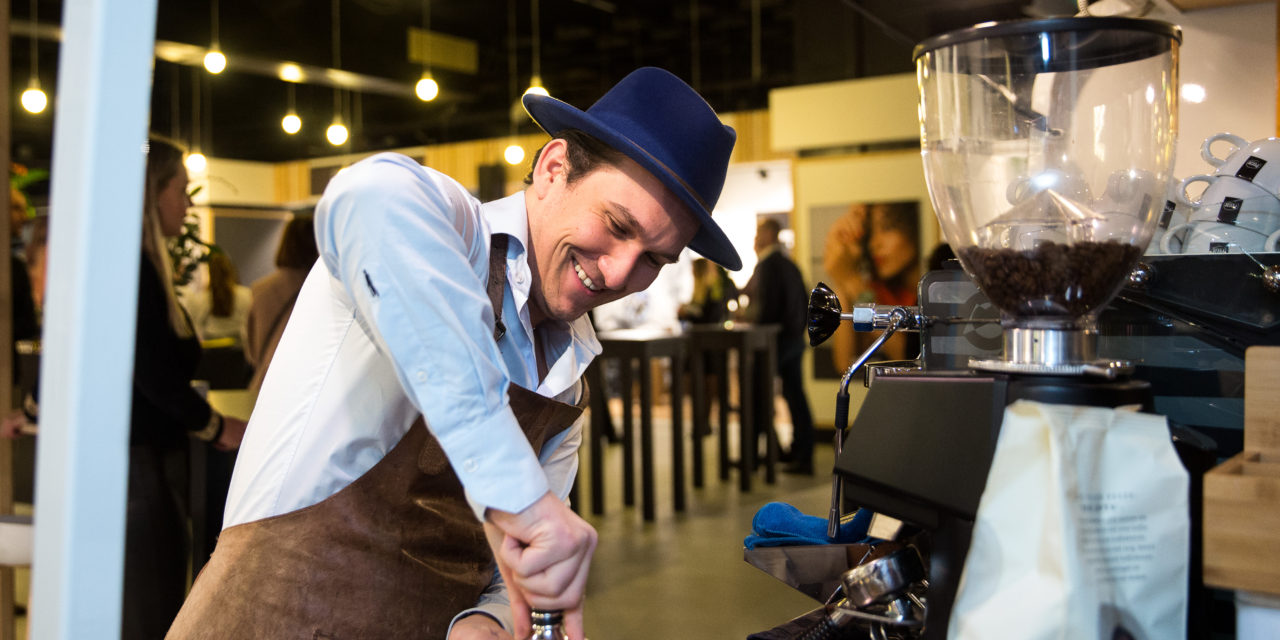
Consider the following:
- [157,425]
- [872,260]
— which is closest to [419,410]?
[157,425]

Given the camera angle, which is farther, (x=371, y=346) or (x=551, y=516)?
(x=371, y=346)

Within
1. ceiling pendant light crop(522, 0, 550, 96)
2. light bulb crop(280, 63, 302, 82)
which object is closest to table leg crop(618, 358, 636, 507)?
ceiling pendant light crop(522, 0, 550, 96)

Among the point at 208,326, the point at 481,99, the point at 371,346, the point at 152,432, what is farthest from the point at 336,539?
the point at 481,99

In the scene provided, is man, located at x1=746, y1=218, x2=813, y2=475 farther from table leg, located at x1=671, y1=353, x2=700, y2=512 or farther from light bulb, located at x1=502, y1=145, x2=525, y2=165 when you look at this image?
light bulb, located at x1=502, y1=145, x2=525, y2=165

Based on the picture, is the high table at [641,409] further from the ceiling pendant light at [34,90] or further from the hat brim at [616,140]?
the ceiling pendant light at [34,90]

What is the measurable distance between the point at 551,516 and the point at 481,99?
954 cm

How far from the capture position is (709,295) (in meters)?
7.58

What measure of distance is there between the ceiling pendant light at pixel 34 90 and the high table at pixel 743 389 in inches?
209

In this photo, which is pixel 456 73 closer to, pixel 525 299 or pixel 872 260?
pixel 872 260

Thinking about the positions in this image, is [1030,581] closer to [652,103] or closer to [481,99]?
[652,103]

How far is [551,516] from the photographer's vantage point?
0.77m

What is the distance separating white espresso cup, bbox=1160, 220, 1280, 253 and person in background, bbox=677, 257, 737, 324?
6102 mm

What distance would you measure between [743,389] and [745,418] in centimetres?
18

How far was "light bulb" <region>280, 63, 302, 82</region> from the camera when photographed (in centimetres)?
823
